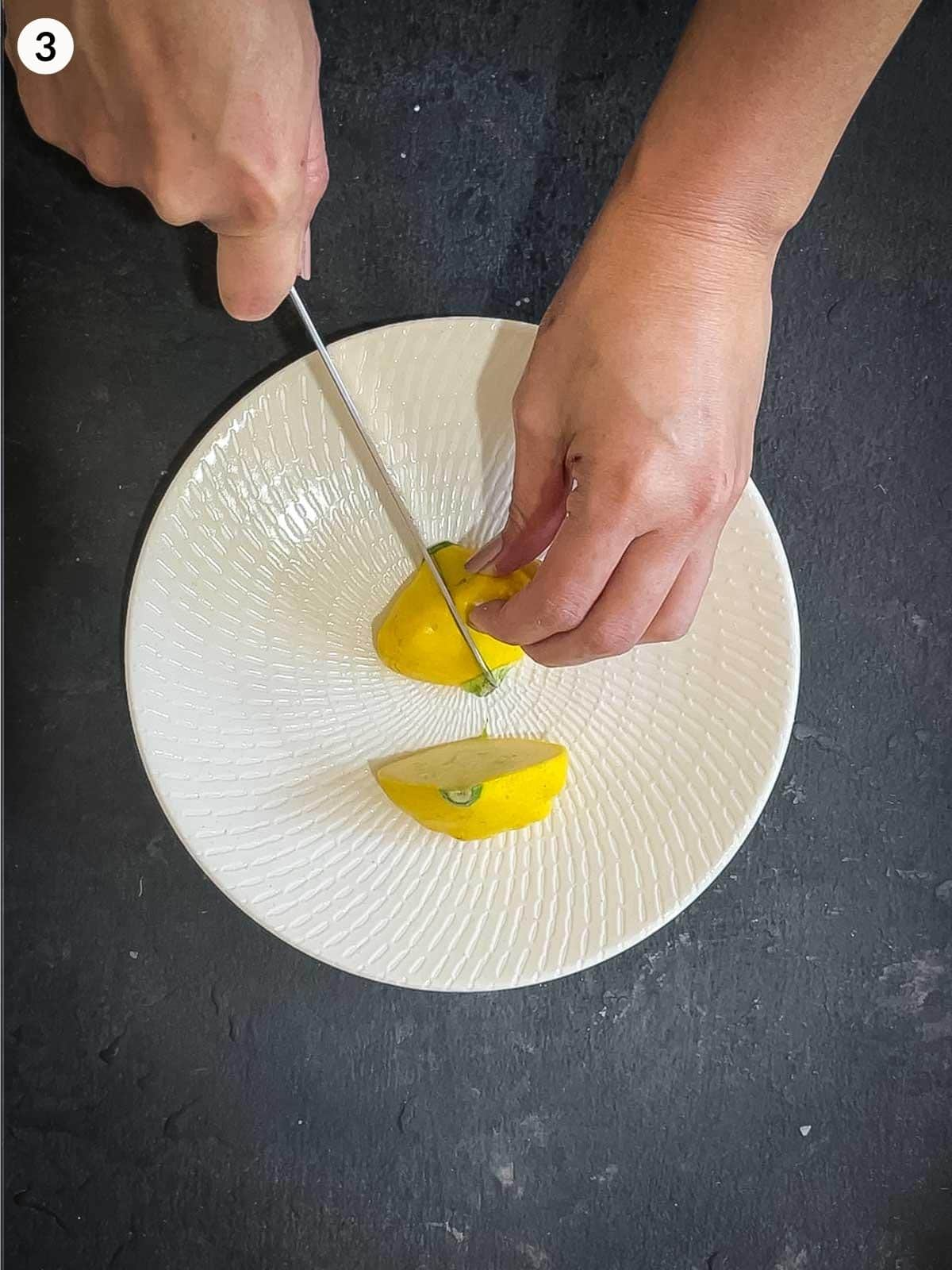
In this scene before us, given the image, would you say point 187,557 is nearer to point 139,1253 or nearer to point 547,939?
point 547,939

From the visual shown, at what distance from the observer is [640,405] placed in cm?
59

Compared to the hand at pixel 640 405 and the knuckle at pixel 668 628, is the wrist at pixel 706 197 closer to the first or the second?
the hand at pixel 640 405

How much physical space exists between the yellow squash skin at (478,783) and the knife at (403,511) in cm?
6

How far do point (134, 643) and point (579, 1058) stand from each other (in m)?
0.51

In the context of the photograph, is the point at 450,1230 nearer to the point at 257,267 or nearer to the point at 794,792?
the point at 794,792

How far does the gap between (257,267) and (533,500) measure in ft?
0.69

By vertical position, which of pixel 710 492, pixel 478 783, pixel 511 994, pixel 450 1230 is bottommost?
pixel 450 1230

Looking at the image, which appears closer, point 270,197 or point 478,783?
point 270,197

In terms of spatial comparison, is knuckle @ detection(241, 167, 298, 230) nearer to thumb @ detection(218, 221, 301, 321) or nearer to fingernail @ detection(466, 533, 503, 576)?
thumb @ detection(218, 221, 301, 321)

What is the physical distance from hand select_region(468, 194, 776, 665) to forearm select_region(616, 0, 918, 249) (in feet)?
0.04

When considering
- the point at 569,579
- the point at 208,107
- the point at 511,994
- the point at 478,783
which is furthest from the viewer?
the point at 511,994

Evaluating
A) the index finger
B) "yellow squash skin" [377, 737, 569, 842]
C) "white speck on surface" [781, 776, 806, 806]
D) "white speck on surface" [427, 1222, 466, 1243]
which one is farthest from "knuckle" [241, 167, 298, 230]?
"white speck on surface" [427, 1222, 466, 1243]

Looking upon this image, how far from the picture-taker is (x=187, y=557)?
0.79 meters

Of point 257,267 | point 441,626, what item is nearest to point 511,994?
point 441,626
